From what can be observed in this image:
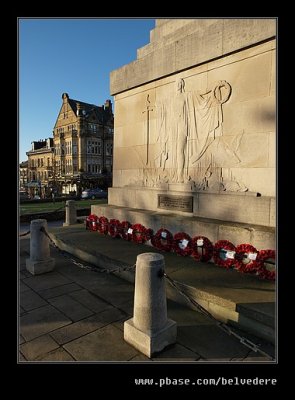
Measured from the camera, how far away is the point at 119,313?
195 inches

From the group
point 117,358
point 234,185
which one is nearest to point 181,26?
point 234,185

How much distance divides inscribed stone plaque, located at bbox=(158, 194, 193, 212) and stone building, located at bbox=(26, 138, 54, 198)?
2570 inches

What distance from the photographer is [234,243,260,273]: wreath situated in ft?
18.9

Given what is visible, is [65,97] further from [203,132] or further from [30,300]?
[30,300]

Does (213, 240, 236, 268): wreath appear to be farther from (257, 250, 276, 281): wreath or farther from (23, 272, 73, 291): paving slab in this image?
(23, 272, 73, 291): paving slab

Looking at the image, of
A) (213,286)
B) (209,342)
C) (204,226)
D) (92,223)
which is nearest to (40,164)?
(92,223)

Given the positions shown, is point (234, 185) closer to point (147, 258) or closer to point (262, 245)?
point (262, 245)

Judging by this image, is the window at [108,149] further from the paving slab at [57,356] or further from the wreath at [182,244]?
the paving slab at [57,356]

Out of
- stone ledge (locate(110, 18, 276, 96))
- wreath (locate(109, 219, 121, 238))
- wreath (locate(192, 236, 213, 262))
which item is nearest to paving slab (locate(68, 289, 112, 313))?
wreath (locate(192, 236, 213, 262))

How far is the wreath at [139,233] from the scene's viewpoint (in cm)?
831

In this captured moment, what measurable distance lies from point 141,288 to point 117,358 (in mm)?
977

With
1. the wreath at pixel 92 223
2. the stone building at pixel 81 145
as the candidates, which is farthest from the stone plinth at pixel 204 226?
the stone building at pixel 81 145

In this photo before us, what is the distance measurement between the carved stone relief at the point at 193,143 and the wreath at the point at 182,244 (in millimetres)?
1551

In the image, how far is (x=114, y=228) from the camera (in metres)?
9.31
